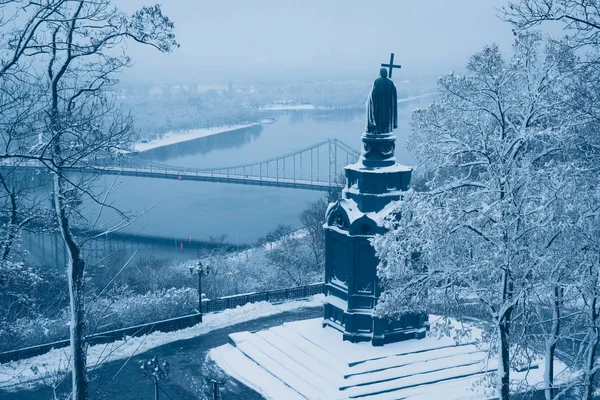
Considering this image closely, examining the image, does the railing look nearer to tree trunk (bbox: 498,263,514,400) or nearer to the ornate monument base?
the ornate monument base

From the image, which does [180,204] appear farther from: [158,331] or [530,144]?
[530,144]

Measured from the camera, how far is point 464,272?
8680mm

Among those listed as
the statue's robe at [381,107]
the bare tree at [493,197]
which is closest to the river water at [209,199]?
the statue's robe at [381,107]

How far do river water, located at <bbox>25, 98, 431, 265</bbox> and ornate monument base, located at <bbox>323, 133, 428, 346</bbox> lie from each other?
562cm

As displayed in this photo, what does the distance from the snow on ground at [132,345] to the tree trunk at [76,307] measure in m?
5.22

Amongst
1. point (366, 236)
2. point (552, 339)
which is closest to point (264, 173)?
point (366, 236)

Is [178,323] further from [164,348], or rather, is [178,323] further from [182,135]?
[182,135]

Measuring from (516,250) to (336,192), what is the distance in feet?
89.8

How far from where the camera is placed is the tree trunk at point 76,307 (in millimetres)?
5996

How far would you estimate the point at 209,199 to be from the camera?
5338 centimetres

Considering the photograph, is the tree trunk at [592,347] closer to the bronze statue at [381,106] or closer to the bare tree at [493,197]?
the bare tree at [493,197]

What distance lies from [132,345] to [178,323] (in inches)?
65.8

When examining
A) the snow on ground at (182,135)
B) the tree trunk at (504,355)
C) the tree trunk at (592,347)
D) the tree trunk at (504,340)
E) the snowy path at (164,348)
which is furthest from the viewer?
the snow on ground at (182,135)

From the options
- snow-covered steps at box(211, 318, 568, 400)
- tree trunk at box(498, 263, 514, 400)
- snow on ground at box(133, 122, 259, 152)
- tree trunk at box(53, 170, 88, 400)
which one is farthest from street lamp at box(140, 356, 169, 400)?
snow on ground at box(133, 122, 259, 152)
